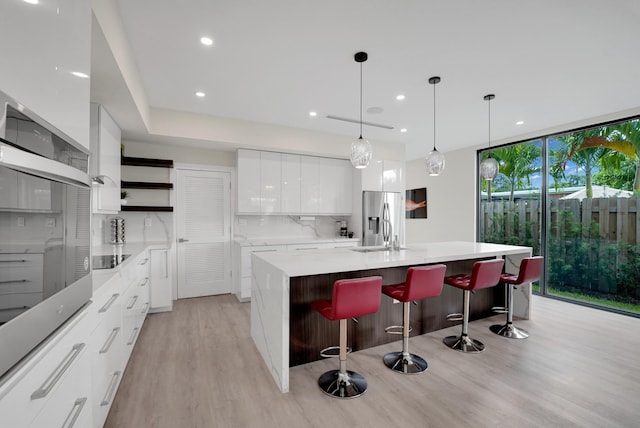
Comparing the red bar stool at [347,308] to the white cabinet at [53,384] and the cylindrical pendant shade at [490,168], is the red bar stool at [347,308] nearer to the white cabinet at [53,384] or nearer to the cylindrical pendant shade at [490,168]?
the white cabinet at [53,384]

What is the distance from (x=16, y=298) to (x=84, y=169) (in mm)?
648

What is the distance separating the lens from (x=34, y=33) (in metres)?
0.85

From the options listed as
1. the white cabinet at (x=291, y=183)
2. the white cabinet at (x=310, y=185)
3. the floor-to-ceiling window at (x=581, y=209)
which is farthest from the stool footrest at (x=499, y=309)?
the white cabinet at (x=291, y=183)

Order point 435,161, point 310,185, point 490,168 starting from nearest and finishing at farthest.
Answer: point 435,161, point 490,168, point 310,185

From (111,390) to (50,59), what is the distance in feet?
6.40

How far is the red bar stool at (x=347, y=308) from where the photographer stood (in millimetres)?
1998

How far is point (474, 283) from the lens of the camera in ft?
8.87

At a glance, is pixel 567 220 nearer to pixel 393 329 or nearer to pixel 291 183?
pixel 393 329

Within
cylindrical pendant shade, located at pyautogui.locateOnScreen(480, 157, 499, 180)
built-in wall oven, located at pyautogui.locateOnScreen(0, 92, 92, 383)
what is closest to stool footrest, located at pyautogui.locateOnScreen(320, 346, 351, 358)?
built-in wall oven, located at pyautogui.locateOnScreen(0, 92, 92, 383)

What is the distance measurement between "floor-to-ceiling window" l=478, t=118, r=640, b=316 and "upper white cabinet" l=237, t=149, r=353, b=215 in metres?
2.99

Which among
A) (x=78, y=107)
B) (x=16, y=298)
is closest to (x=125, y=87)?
(x=78, y=107)

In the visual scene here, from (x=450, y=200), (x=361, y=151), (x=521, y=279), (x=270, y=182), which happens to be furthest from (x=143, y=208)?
(x=450, y=200)

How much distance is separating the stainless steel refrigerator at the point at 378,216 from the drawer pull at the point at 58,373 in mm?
4338

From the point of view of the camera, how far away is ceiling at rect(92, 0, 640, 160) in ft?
6.82
